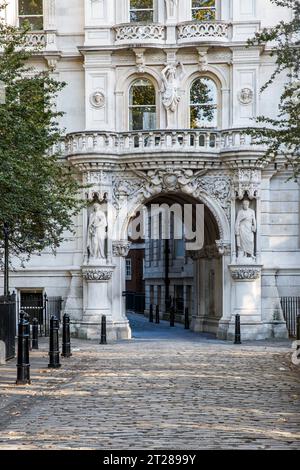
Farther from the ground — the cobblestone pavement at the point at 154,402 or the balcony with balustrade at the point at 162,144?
the balcony with balustrade at the point at 162,144

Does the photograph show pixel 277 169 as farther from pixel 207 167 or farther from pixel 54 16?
pixel 54 16

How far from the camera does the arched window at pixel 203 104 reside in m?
34.1

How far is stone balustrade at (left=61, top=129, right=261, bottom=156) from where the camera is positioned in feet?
107

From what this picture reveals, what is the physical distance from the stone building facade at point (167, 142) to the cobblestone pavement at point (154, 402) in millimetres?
7887

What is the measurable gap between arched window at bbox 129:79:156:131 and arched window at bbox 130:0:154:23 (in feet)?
7.37

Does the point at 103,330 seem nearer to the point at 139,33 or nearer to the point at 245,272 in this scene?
the point at 245,272

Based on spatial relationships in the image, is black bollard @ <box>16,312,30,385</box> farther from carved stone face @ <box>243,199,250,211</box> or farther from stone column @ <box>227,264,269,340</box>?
carved stone face @ <box>243,199,250,211</box>

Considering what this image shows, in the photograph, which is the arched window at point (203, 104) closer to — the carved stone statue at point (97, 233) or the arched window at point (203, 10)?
the arched window at point (203, 10)

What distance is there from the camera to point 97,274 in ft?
108

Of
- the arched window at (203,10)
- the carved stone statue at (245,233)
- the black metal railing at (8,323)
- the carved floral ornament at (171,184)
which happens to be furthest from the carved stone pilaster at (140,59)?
the black metal railing at (8,323)

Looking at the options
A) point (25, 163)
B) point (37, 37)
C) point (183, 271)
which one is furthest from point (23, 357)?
point (183, 271)

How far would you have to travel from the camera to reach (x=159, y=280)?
5303 cm
